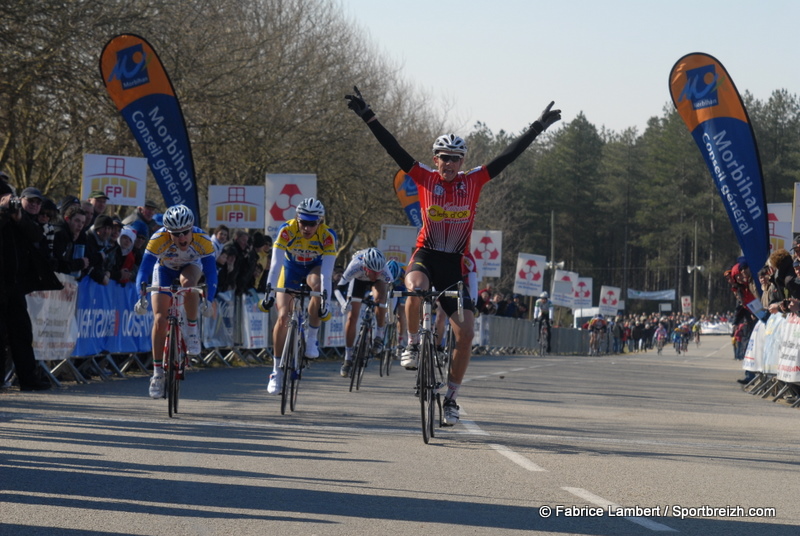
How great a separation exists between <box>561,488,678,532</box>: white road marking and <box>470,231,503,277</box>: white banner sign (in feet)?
105

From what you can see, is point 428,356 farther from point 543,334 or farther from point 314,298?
point 543,334

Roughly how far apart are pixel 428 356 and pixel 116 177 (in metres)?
11.7

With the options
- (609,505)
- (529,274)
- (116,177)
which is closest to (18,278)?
(609,505)

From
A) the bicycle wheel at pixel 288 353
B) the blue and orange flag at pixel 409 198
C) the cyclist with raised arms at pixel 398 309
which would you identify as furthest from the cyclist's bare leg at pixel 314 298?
the blue and orange flag at pixel 409 198

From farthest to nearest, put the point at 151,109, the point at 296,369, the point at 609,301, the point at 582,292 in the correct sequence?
the point at 609,301 < the point at 582,292 < the point at 151,109 < the point at 296,369

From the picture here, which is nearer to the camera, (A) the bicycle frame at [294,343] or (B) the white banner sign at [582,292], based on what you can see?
(A) the bicycle frame at [294,343]

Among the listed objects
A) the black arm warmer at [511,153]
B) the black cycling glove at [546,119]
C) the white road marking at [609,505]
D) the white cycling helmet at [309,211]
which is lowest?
the white road marking at [609,505]

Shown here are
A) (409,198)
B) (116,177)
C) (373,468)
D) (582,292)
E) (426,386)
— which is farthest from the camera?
(582,292)

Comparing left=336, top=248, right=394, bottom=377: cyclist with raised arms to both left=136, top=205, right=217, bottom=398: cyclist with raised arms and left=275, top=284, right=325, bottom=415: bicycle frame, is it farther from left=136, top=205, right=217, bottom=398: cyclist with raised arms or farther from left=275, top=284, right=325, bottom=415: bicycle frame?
left=136, top=205, right=217, bottom=398: cyclist with raised arms

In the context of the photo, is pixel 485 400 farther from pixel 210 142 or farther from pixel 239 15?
pixel 239 15

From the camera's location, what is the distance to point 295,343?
39.5ft

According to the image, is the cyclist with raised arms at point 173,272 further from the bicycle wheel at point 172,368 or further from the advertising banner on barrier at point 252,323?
the advertising banner on barrier at point 252,323

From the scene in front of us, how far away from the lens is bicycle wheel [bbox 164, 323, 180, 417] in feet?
36.9

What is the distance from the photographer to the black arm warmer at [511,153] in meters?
10.0
